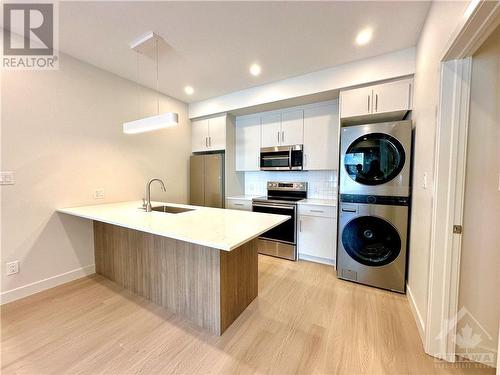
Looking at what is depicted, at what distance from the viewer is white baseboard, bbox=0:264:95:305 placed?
2.01 metres

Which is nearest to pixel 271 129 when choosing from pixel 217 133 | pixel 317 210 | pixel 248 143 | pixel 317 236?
pixel 248 143

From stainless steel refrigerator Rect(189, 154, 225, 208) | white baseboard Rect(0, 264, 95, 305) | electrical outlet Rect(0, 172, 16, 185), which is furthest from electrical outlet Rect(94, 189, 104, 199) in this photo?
stainless steel refrigerator Rect(189, 154, 225, 208)

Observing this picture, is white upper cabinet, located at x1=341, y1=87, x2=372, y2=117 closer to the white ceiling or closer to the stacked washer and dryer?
the stacked washer and dryer

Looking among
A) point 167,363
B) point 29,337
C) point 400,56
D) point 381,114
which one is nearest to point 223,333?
point 167,363

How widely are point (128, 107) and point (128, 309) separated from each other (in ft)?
8.45

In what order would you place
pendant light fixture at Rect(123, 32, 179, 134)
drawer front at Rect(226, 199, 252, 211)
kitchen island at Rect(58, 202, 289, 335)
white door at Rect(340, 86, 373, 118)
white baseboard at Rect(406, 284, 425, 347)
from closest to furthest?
kitchen island at Rect(58, 202, 289, 335)
white baseboard at Rect(406, 284, 425, 347)
pendant light fixture at Rect(123, 32, 179, 134)
white door at Rect(340, 86, 373, 118)
drawer front at Rect(226, 199, 252, 211)

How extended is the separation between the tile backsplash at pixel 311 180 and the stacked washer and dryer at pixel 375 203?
83 cm

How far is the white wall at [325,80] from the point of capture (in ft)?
7.21

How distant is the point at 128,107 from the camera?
2.92 meters

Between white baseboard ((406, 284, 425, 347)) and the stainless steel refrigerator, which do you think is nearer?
white baseboard ((406, 284, 425, 347))

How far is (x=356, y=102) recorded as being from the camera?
2438mm

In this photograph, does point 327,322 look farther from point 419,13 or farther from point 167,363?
point 419,13

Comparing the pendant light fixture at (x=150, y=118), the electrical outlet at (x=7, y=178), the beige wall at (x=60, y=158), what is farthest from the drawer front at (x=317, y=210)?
the electrical outlet at (x=7, y=178)

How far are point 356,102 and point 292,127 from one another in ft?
3.35
